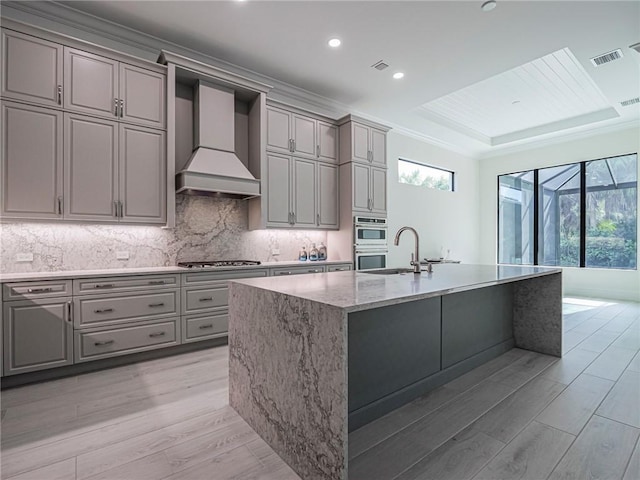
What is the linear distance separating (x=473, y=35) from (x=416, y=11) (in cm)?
79

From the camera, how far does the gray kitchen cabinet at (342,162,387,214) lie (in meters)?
4.91

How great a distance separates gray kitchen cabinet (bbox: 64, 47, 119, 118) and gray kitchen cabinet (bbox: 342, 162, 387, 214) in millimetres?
2953

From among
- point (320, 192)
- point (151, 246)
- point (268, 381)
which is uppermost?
point (320, 192)

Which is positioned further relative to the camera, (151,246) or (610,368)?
(151,246)

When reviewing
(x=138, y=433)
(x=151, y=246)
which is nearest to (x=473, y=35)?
(x=151, y=246)

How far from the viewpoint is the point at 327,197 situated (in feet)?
16.1

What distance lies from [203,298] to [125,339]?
773mm

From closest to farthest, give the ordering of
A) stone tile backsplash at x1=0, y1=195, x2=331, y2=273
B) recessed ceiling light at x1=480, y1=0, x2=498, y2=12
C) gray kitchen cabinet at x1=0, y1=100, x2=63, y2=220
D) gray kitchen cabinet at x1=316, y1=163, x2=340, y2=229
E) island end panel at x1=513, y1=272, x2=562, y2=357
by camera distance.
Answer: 1. gray kitchen cabinet at x1=0, y1=100, x2=63, y2=220
2. recessed ceiling light at x1=480, y1=0, x2=498, y2=12
3. stone tile backsplash at x1=0, y1=195, x2=331, y2=273
4. island end panel at x1=513, y1=272, x2=562, y2=357
5. gray kitchen cabinet at x1=316, y1=163, x2=340, y2=229

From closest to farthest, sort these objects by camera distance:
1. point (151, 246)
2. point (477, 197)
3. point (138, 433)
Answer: point (138, 433) < point (151, 246) < point (477, 197)

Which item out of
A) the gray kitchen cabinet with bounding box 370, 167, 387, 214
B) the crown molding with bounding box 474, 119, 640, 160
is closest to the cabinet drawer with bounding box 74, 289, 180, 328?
the gray kitchen cabinet with bounding box 370, 167, 387, 214

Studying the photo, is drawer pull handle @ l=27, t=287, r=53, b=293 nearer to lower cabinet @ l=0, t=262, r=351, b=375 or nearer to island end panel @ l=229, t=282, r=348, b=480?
lower cabinet @ l=0, t=262, r=351, b=375

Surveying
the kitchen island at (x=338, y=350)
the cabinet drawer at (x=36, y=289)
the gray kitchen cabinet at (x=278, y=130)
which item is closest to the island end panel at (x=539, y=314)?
the kitchen island at (x=338, y=350)

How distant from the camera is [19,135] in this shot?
9.10ft

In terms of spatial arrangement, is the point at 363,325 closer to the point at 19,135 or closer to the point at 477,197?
the point at 19,135
